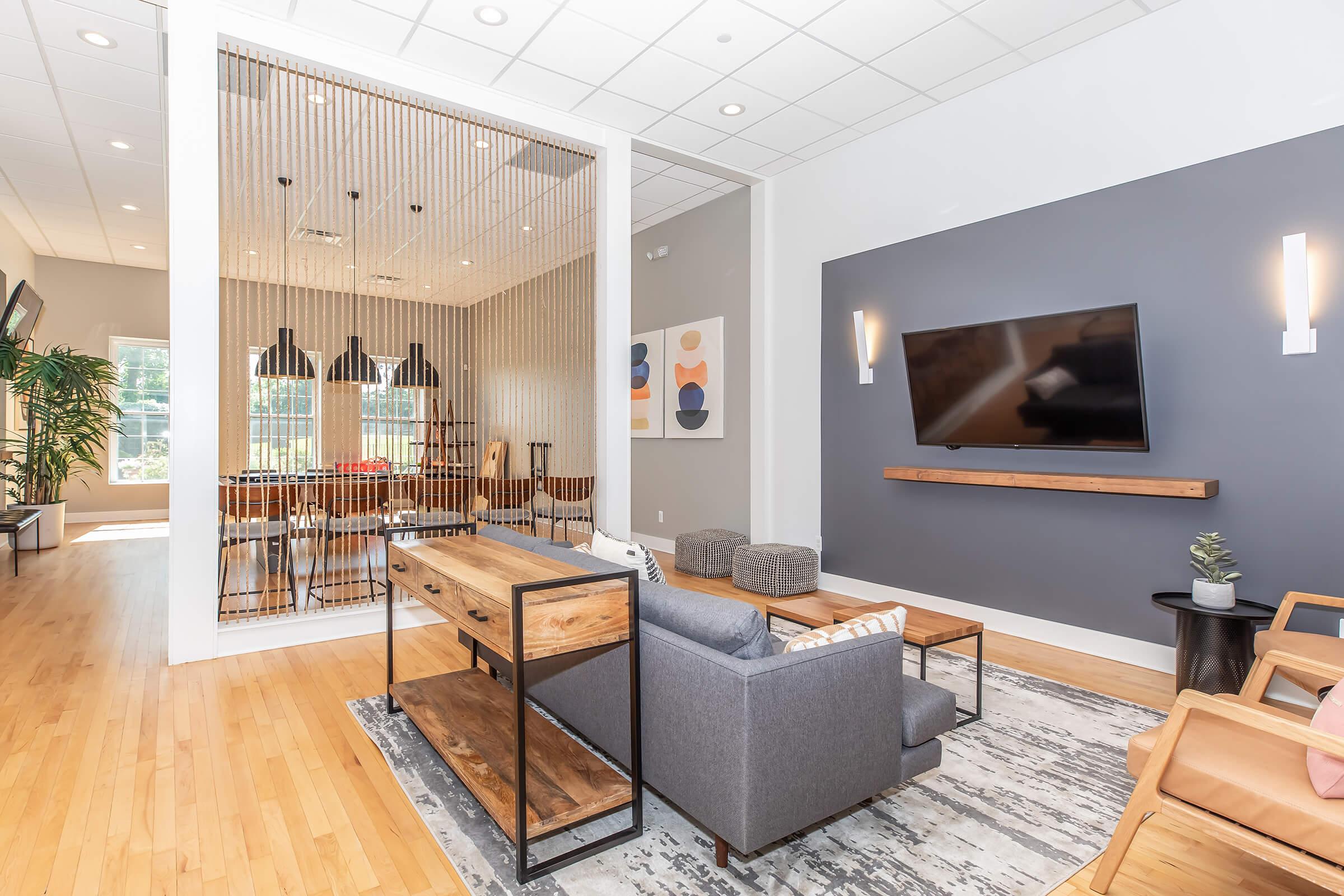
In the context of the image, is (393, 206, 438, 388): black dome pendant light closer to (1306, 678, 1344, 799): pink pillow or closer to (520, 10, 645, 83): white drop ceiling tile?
(520, 10, 645, 83): white drop ceiling tile

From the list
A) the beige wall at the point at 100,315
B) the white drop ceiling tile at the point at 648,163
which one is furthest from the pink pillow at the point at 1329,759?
the beige wall at the point at 100,315

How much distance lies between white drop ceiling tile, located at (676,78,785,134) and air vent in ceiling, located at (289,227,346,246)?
2455mm

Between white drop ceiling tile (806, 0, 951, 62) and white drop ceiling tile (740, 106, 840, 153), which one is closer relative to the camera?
white drop ceiling tile (806, 0, 951, 62)

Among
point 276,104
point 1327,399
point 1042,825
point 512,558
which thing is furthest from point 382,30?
point 1327,399

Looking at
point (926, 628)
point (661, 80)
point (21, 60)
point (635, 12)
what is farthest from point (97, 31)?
point (926, 628)

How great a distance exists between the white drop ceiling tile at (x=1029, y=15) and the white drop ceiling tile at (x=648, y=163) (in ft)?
8.21

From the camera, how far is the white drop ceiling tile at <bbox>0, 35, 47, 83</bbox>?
148 inches

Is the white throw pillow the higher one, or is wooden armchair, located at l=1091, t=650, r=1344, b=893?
the white throw pillow

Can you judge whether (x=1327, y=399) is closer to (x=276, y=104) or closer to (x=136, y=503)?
(x=276, y=104)

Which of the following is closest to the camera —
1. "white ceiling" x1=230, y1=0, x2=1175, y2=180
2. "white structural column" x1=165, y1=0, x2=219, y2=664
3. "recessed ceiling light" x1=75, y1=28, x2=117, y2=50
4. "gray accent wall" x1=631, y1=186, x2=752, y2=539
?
"white structural column" x1=165, y1=0, x2=219, y2=664

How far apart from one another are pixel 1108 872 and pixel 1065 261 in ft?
10.5

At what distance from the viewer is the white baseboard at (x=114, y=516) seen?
8.59 metres

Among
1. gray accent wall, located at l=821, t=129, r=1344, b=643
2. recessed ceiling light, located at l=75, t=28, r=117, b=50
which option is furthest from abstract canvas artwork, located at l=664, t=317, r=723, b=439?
recessed ceiling light, located at l=75, t=28, r=117, b=50

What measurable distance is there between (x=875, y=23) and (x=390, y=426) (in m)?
3.58
